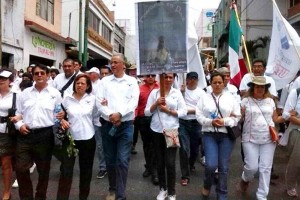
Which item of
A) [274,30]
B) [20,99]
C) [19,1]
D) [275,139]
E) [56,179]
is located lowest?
[56,179]

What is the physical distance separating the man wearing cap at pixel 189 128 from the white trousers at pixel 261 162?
1.27 m

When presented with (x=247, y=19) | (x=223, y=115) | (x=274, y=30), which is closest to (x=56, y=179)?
(x=223, y=115)

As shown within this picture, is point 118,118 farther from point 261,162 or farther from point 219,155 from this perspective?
point 261,162

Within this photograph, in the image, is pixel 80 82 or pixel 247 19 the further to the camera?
pixel 247 19

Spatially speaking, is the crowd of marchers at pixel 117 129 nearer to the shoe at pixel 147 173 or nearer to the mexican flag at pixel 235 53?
the shoe at pixel 147 173

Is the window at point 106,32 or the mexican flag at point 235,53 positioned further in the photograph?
the window at point 106,32

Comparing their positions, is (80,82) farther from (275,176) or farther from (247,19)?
(247,19)

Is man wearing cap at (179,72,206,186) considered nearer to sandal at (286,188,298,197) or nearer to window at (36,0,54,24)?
sandal at (286,188,298,197)

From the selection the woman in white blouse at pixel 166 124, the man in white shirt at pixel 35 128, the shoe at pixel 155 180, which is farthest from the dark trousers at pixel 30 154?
the shoe at pixel 155 180

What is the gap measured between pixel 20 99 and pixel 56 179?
6.78 ft

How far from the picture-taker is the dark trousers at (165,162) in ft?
17.7

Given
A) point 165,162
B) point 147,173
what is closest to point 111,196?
point 165,162

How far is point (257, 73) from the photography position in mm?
6547

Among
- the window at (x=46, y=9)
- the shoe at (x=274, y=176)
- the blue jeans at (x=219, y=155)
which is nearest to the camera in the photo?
the blue jeans at (x=219, y=155)
